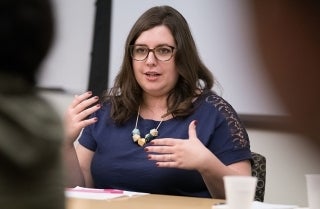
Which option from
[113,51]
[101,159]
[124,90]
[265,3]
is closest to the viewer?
[265,3]

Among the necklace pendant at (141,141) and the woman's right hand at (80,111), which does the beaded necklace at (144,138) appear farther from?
the woman's right hand at (80,111)

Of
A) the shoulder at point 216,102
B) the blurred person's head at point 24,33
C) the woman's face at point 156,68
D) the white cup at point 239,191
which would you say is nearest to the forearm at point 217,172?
the shoulder at point 216,102

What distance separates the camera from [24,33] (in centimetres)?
33

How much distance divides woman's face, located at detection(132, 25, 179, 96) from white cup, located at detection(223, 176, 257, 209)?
0.94 meters

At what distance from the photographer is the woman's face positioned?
1988mm

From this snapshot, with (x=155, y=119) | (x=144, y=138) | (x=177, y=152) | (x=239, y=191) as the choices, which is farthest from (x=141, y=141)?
(x=239, y=191)

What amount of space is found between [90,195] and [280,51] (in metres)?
1.50

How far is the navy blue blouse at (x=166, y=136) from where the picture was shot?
6.08ft

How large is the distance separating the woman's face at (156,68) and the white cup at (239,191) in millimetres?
942

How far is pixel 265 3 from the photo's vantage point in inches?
8.8

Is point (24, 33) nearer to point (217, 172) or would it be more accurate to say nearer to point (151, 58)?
point (217, 172)

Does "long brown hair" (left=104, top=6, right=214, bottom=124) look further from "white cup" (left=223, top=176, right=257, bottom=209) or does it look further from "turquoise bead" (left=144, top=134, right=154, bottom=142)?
"white cup" (left=223, top=176, right=257, bottom=209)

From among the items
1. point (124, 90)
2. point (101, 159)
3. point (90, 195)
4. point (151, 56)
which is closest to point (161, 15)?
point (151, 56)

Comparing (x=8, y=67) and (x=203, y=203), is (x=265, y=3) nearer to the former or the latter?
(x=8, y=67)
